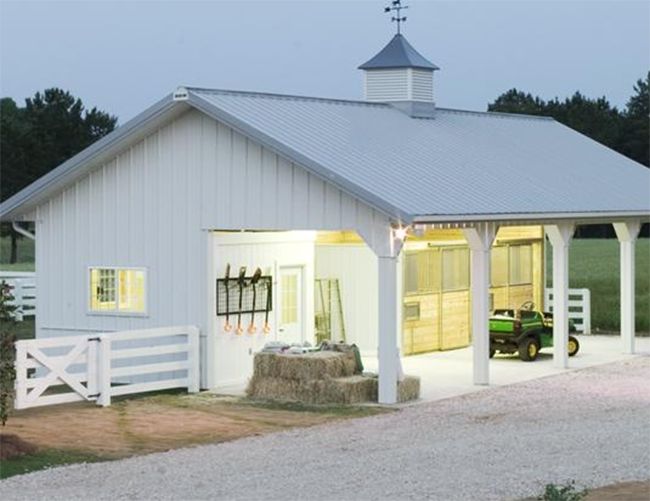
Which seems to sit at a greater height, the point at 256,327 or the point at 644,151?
the point at 644,151

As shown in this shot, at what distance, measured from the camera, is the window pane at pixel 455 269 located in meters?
28.8

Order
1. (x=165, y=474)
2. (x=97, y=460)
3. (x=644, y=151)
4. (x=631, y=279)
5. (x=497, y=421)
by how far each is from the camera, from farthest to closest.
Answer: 1. (x=644, y=151)
2. (x=631, y=279)
3. (x=497, y=421)
4. (x=97, y=460)
5. (x=165, y=474)

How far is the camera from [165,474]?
15.3m

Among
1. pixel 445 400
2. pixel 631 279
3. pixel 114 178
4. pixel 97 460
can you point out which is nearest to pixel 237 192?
→ pixel 114 178

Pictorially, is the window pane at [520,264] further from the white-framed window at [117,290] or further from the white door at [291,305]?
the white-framed window at [117,290]

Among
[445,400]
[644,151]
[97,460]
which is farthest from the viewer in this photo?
[644,151]

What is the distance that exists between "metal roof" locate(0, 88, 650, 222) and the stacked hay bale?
2.32m

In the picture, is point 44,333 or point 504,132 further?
point 504,132

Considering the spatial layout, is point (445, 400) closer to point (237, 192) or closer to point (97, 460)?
point (237, 192)

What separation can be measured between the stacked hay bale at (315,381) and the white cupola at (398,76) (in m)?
8.13

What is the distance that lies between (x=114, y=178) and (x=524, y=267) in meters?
10.6

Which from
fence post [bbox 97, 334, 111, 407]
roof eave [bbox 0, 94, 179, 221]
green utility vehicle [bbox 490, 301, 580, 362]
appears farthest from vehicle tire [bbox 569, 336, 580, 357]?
fence post [bbox 97, 334, 111, 407]

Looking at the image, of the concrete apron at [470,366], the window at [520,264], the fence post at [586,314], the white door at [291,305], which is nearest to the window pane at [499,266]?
the window at [520,264]

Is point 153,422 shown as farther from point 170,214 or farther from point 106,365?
point 170,214
